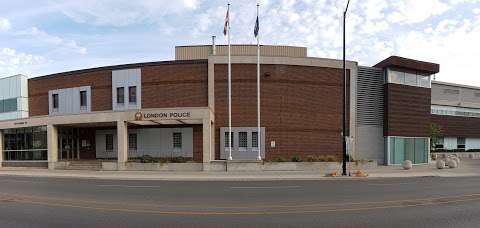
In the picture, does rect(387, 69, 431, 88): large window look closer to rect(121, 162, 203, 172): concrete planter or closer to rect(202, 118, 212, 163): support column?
rect(202, 118, 212, 163): support column

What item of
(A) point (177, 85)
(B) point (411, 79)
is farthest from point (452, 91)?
(A) point (177, 85)

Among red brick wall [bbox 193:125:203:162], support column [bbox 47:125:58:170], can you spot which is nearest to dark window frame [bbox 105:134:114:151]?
support column [bbox 47:125:58:170]

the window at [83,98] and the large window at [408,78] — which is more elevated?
the large window at [408,78]

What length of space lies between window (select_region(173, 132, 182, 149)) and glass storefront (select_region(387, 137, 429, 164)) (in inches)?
753

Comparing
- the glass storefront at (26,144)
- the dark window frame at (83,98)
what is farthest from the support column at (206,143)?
the glass storefront at (26,144)

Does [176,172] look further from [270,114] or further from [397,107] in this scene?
[397,107]

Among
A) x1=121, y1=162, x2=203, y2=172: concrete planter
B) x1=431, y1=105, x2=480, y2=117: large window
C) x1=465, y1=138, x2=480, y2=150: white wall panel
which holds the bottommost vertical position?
x1=465, y1=138, x2=480, y2=150: white wall panel

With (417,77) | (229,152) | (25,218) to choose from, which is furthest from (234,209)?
(417,77)

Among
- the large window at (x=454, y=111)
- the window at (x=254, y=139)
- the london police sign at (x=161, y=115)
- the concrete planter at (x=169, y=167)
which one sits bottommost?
the concrete planter at (x=169, y=167)

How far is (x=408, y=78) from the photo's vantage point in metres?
39.9

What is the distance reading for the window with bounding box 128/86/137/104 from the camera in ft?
122

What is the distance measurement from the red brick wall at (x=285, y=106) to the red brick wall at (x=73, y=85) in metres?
10.7

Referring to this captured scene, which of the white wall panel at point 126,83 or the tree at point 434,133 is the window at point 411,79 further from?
the white wall panel at point 126,83

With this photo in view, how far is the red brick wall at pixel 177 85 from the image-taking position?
35531mm
